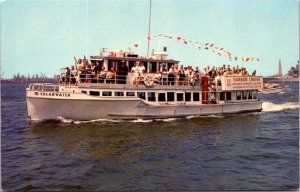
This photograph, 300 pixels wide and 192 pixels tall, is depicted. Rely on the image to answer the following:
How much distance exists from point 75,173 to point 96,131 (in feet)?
22.2

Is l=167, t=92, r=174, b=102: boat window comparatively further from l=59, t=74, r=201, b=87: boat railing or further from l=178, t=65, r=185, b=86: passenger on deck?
l=178, t=65, r=185, b=86: passenger on deck

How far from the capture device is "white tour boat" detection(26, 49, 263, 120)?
21641mm

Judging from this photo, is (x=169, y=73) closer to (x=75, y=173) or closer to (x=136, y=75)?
(x=136, y=75)

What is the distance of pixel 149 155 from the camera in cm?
1527

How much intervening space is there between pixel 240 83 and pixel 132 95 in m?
9.23

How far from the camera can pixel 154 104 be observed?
23.4m

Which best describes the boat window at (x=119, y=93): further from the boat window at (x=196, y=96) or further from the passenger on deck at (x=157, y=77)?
the boat window at (x=196, y=96)

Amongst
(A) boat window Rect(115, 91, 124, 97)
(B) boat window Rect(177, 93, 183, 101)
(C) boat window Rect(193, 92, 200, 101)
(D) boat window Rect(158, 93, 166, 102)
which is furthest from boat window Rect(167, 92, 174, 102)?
(A) boat window Rect(115, 91, 124, 97)

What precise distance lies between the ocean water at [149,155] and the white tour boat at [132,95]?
0.81 meters

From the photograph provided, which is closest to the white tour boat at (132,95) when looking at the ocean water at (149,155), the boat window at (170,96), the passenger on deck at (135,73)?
the boat window at (170,96)

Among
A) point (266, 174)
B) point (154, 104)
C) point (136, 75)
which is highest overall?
point (136, 75)

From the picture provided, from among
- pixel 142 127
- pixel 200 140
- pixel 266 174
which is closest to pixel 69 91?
pixel 142 127

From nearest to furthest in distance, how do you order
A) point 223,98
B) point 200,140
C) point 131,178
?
point 131,178 → point 200,140 → point 223,98

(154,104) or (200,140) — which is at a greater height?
(154,104)
